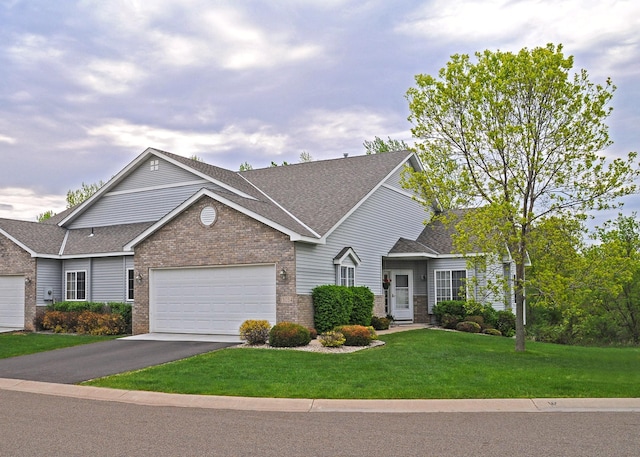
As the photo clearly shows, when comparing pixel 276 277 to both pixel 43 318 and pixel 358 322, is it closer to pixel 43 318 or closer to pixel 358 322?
pixel 358 322

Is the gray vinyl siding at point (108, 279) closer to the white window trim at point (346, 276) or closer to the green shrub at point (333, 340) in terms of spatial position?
the white window trim at point (346, 276)

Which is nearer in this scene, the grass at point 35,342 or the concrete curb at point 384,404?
the concrete curb at point 384,404

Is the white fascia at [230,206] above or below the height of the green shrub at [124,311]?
above

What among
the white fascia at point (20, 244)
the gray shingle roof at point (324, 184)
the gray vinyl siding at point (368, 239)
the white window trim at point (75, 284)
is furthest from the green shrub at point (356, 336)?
the white fascia at point (20, 244)

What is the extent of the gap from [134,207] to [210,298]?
28.9ft

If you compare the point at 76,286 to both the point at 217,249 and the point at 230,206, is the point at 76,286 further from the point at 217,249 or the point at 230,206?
the point at 230,206

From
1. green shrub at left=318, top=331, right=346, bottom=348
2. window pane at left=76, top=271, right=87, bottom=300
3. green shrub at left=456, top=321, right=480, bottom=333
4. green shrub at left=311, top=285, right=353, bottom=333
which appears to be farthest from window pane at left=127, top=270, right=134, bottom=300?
green shrub at left=456, top=321, right=480, bottom=333

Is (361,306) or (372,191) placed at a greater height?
(372,191)

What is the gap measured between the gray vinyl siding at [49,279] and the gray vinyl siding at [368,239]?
12.5 meters

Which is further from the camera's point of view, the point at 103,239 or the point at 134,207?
the point at 134,207

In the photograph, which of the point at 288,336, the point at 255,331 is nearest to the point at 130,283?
the point at 255,331

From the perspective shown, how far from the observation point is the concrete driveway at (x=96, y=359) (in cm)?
1487

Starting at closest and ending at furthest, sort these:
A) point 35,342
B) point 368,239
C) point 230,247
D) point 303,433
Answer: point 303,433, point 230,247, point 35,342, point 368,239

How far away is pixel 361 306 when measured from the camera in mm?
22500
